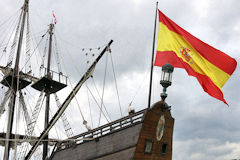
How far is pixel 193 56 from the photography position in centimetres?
1380

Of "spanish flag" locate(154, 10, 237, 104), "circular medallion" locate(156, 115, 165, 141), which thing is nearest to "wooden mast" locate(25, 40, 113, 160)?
"spanish flag" locate(154, 10, 237, 104)

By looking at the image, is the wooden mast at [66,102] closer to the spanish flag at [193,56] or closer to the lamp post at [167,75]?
the spanish flag at [193,56]

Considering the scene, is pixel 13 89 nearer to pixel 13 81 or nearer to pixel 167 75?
pixel 13 81

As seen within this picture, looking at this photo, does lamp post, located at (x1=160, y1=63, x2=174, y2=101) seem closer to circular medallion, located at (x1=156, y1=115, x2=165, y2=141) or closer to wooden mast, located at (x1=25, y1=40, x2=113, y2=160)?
circular medallion, located at (x1=156, y1=115, x2=165, y2=141)

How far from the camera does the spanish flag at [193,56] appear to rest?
1331 cm

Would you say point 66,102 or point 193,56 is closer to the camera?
point 193,56

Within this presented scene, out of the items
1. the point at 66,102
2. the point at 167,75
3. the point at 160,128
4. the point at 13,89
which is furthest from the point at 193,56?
the point at 13,89

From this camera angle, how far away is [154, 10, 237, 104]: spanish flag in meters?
13.3

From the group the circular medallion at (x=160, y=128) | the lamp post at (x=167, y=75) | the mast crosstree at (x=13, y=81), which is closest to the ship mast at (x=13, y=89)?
the mast crosstree at (x=13, y=81)

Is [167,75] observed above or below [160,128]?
above

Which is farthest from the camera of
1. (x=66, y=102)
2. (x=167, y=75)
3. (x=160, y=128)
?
(x=66, y=102)

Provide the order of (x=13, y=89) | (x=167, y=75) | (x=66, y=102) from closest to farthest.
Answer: (x=167, y=75), (x=66, y=102), (x=13, y=89)

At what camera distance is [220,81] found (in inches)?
546

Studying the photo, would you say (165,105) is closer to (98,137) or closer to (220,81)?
(220,81)
